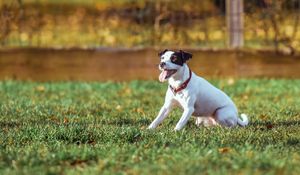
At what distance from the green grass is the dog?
7.3 inches

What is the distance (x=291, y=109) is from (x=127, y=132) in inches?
127

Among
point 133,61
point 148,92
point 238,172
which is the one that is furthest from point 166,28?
point 238,172

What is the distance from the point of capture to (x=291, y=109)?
1003cm

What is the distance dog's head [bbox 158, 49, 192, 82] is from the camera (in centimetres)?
827

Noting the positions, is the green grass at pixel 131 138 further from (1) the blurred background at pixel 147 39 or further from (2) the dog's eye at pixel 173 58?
(1) the blurred background at pixel 147 39

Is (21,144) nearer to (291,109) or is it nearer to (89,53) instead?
(291,109)

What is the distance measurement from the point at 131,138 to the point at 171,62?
1254 millimetres

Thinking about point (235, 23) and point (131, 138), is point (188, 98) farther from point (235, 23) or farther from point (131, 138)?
point (235, 23)

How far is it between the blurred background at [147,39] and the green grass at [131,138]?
1.87m

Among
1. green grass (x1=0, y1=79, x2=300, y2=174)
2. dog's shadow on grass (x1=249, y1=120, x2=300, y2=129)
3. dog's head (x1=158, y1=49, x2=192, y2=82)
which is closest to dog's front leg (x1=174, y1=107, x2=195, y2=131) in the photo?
green grass (x1=0, y1=79, x2=300, y2=174)

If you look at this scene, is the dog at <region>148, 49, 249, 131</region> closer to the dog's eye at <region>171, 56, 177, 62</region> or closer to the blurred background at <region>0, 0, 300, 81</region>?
the dog's eye at <region>171, 56, 177, 62</region>

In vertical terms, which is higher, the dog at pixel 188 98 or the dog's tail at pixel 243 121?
the dog at pixel 188 98

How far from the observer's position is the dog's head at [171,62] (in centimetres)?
827

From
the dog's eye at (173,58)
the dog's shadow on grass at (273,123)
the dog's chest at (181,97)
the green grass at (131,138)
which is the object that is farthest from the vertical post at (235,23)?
the dog's eye at (173,58)
